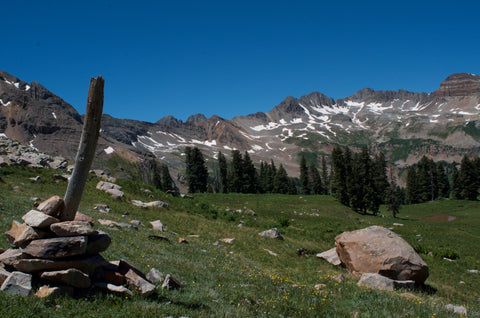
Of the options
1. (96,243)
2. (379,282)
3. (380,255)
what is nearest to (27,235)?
(96,243)

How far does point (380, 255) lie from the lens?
16156 mm

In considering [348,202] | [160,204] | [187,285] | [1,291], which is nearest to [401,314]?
[187,285]

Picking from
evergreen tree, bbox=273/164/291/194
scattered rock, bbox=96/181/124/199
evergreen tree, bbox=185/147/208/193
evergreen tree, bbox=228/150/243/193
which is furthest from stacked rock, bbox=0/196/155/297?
evergreen tree, bbox=273/164/291/194

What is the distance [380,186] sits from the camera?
71.8 metres

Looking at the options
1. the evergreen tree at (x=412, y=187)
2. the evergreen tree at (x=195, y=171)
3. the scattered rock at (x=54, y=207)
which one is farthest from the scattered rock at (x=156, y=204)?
the evergreen tree at (x=412, y=187)

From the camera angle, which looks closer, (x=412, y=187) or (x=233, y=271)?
(x=233, y=271)

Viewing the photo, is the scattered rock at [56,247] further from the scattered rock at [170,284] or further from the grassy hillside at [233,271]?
the scattered rock at [170,284]

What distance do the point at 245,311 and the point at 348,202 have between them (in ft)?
206

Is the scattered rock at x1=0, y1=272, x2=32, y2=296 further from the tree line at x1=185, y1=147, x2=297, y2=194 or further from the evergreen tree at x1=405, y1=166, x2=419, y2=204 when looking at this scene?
the evergreen tree at x1=405, y1=166, x2=419, y2=204

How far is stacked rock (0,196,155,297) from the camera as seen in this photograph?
7324 mm

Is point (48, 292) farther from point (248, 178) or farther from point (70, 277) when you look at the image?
point (248, 178)

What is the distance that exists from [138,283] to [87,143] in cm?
407

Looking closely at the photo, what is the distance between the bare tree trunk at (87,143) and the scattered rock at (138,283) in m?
2.36

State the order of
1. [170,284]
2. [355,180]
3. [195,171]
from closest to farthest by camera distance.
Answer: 1. [170,284]
2. [355,180]
3. [195,171]
